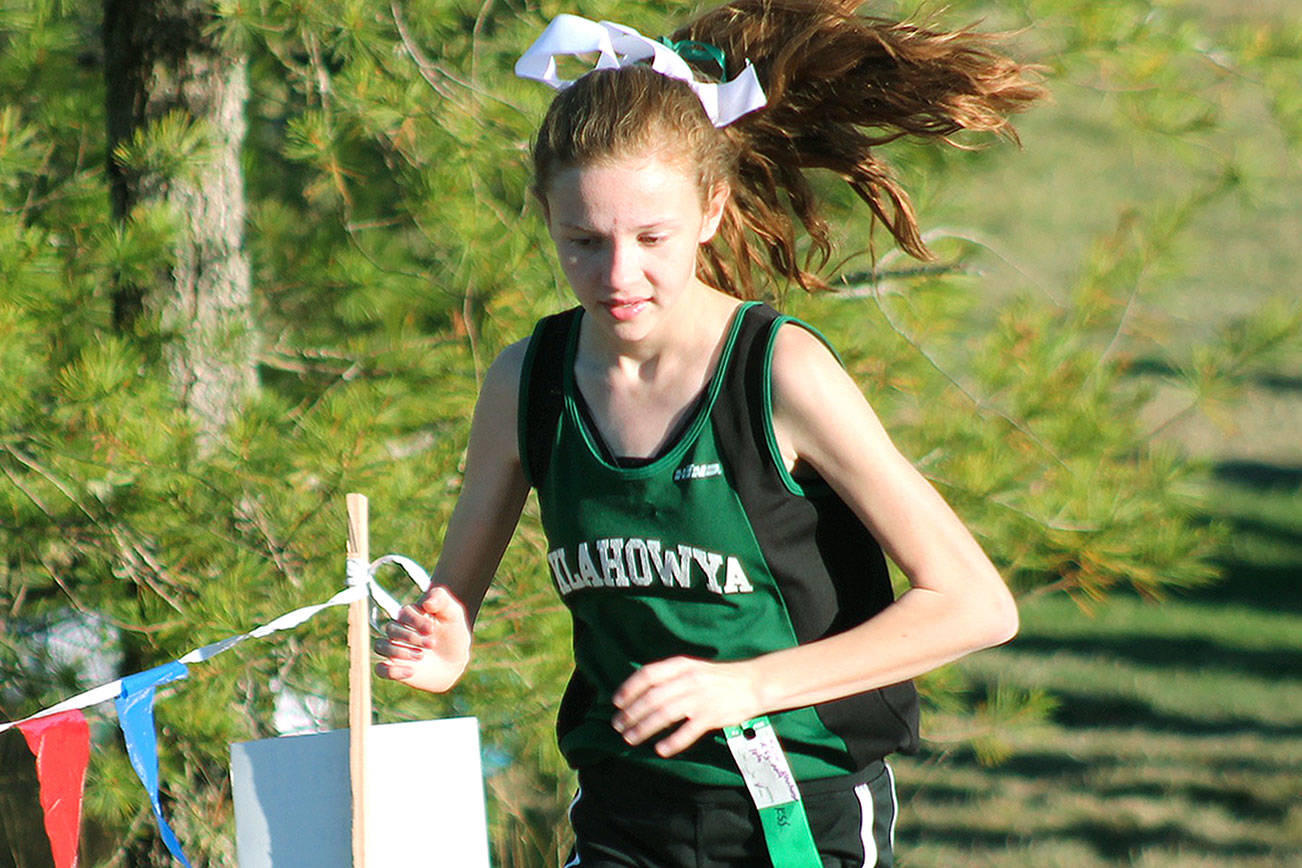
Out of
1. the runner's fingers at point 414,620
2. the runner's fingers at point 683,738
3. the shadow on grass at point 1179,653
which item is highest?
the runner's fingers at point 683,738

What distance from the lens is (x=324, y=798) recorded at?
1.78 m

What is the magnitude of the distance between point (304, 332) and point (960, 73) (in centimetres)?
161

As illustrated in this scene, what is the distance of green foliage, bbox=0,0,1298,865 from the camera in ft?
8.88

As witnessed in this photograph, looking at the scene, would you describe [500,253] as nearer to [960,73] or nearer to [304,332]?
[304,332]

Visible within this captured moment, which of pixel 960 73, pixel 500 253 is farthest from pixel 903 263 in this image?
pixel 960 73

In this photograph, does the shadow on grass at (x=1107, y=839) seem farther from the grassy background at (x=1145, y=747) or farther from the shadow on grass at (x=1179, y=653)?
the shadow on grass at (x=1179, y=653)

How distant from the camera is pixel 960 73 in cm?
214

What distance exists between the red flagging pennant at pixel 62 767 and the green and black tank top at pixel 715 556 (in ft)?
2.51

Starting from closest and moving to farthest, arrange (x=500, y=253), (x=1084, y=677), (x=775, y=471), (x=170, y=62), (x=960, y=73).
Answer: (x=775, y=471), (x=960, y=73), (x=500, y=253), (x=170, y=62), (x=1084, y=677)

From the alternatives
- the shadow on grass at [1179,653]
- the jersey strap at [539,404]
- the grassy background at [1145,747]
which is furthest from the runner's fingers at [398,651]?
the shadow on grass at [1179,653]

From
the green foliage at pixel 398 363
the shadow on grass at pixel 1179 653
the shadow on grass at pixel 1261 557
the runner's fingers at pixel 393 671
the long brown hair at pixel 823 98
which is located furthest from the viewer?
the shadow on grass at pixel 1261 557

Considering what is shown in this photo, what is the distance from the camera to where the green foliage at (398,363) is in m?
2.71

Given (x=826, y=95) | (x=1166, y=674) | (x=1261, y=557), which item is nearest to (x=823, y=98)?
(x=826, y=95)

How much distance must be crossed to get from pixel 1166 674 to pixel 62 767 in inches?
172
